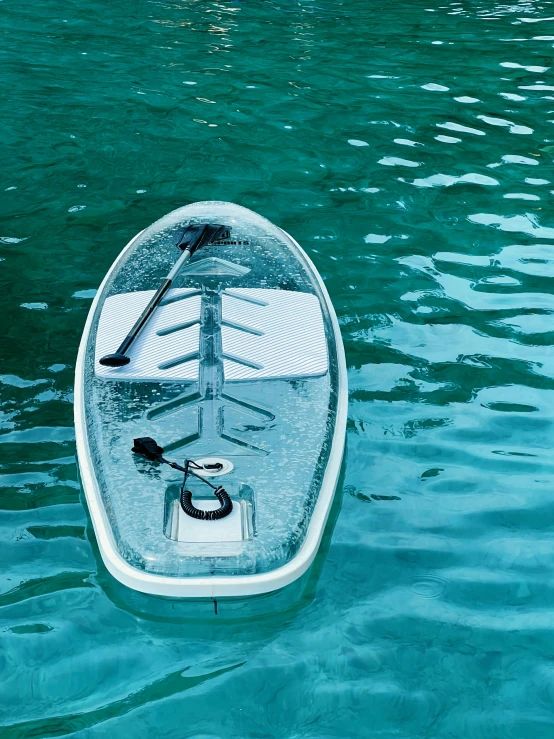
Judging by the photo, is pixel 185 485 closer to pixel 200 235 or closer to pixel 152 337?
pixel 152 337

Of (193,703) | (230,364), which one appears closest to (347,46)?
(230,364)

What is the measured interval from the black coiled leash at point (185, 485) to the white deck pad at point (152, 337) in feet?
1.42

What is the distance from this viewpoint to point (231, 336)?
11.6ft

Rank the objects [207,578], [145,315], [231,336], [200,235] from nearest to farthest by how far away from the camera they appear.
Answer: [207,578]
[231,336]
[145,315]
[200,235]

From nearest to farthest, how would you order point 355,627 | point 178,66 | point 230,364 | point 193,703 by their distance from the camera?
1. point 193,703
2. point 355,627
3. point 230,364
4. point 178,66

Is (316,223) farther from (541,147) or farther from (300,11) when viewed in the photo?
(300,11)

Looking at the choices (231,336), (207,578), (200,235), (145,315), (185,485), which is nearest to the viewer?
(207,578)

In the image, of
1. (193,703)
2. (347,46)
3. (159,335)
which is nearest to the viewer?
(193,703)

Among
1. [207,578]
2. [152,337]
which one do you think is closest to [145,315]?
[152,337]

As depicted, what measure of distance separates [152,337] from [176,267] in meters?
0.65

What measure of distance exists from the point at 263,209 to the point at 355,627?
151 inches

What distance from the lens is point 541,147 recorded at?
691 centimetres

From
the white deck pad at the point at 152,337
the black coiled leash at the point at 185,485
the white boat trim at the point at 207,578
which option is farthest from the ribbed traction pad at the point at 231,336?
the black coiled leash at the point at 185,485

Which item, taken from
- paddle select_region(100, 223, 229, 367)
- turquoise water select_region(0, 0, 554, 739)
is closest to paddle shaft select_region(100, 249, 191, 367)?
paddle select_region(100, 223, 229, 367)
